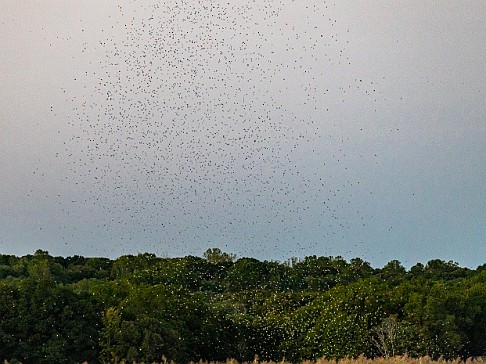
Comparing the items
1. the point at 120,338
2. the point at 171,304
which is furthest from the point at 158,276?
the point at 120,338

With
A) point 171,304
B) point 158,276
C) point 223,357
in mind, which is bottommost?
point 223,357

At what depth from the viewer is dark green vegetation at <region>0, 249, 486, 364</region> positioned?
→ 47.5 meters

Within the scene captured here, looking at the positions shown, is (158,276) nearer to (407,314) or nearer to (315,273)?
(315,273)

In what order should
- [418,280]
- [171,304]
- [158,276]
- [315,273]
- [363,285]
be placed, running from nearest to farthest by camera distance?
[171,304], [363,285], [418,280], [158,276], [315,273]

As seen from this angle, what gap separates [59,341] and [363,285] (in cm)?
2291

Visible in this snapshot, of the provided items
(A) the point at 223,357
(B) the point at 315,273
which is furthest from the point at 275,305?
(B) the point at 315,273

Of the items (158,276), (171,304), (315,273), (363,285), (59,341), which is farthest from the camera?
(315,273)

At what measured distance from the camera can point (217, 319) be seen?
55.5 meters

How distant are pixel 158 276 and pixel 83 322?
19.7 m

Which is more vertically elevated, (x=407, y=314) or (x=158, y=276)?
(x=158, y=276)

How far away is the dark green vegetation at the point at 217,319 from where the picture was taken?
4750cm

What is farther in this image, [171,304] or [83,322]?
[171,304]

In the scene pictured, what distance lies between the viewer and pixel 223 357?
53469 millimetres

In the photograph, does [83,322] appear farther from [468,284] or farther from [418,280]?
[468,284]
